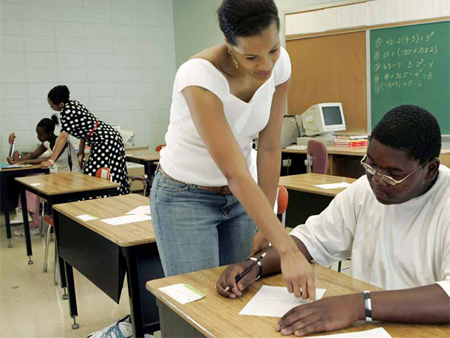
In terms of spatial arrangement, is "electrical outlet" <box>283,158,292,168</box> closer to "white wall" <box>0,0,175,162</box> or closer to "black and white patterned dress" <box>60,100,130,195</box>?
"black and white patterned dress" <box>60,100,130,195</box>

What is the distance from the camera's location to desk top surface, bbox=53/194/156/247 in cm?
223

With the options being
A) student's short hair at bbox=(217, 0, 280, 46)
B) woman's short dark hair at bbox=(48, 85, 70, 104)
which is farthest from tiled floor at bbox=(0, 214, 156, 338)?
student's short hair at bbox=(217, 0, 280, 46)

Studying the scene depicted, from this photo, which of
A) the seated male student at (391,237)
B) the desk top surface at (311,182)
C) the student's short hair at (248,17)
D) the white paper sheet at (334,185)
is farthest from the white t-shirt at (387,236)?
the white paper sheet at (334,185)

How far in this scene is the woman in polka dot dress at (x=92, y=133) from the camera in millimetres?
4410

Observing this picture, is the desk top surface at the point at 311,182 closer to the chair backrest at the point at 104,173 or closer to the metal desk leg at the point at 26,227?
the chair backrest at the point at 104,173

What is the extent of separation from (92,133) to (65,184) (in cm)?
70

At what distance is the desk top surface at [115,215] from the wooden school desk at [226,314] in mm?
835

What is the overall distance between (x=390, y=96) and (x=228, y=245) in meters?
4.26

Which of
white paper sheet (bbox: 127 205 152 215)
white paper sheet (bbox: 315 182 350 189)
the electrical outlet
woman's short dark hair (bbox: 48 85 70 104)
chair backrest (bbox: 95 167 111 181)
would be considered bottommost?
the electrical outlet

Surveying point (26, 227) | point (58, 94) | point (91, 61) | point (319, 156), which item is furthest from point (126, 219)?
point (91, 61)

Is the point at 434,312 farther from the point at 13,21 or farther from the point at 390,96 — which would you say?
the point at 13,21

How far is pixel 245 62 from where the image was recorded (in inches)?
49.3

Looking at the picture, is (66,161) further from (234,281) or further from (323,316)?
(323,316)

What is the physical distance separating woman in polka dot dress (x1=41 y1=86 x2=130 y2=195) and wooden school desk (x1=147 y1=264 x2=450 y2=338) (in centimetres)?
324
